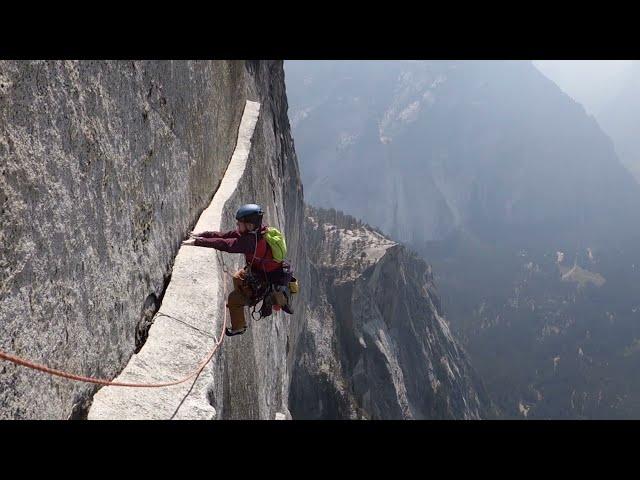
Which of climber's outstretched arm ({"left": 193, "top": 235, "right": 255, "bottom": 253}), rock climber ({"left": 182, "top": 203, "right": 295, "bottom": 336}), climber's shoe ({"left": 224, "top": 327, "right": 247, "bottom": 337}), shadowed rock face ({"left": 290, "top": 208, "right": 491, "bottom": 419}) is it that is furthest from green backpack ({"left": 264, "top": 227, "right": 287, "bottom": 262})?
shadowed rock face ({"left": 290, "top": 208, "right": 491, "bottom": 419})

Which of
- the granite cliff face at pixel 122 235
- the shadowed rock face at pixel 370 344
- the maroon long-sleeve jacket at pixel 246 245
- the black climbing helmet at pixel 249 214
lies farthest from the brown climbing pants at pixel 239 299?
the shadowed rock face at pixel 370 344

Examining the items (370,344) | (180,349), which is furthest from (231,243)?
(370,344)

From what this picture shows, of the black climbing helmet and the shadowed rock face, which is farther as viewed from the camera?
the shadowed rock face

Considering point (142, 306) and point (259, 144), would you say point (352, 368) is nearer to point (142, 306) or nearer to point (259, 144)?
point (259, 144)

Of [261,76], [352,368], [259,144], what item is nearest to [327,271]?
[352,368]

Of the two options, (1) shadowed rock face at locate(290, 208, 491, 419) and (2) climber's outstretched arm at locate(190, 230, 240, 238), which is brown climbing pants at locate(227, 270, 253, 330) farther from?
(1) shadowed rock face at locate(290, 208, 491, 419)

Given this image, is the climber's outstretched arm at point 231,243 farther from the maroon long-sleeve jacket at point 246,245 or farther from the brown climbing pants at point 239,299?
the brown climbing pants at point 239,299
